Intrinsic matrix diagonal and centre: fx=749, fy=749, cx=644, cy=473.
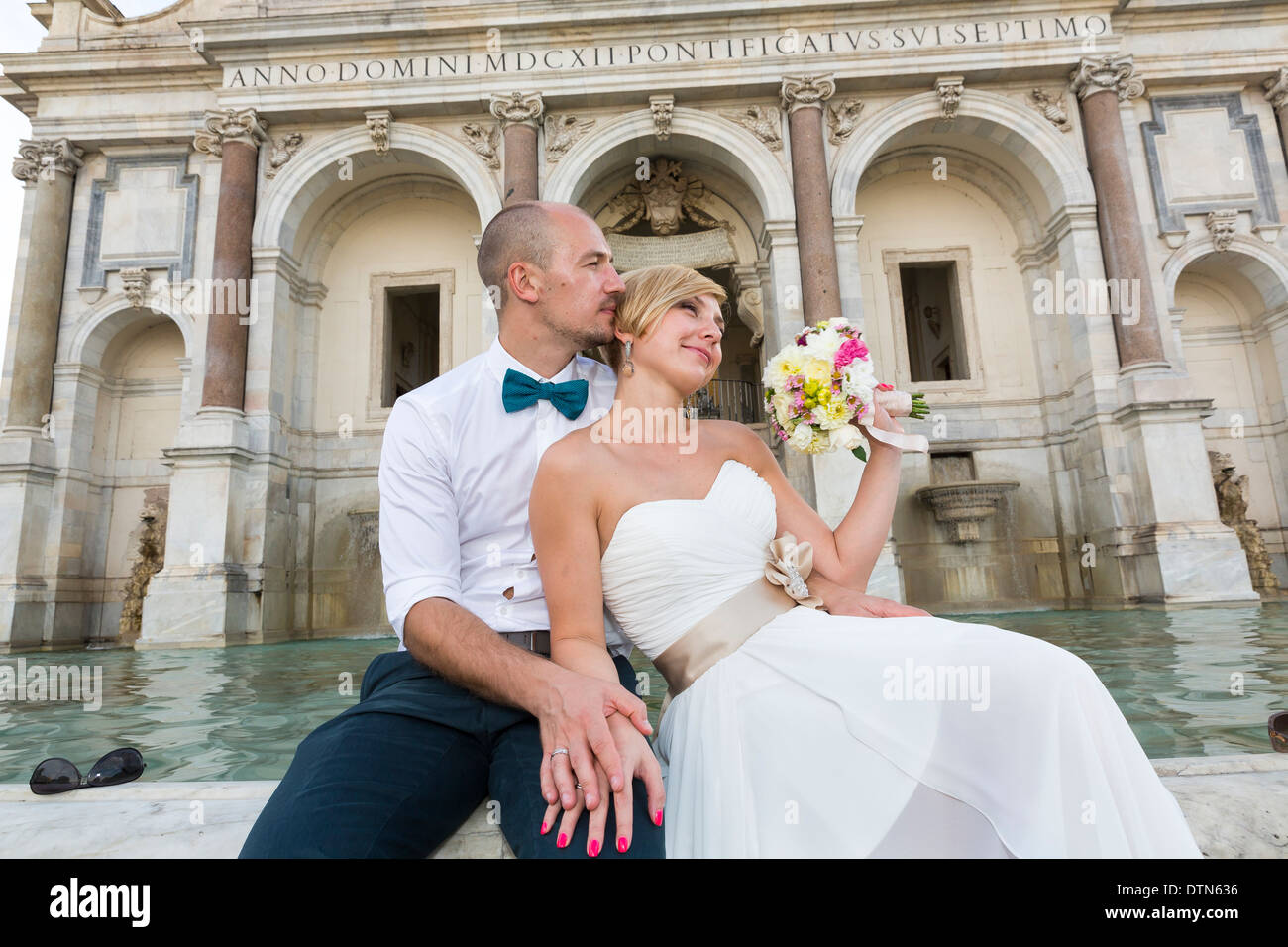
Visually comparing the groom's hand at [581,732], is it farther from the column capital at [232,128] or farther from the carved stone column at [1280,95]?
the carved stone column at [1280,95]

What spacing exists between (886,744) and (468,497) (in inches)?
47.1

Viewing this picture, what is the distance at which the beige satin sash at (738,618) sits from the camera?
5.83 ft

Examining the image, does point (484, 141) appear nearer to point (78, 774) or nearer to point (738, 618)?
point (78, 774)

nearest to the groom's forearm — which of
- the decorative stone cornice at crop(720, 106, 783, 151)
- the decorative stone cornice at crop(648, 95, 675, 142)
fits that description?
the decorative stone cornice at crop(648, 95, 675, 142)

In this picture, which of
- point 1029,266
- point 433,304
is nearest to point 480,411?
point 1029,266

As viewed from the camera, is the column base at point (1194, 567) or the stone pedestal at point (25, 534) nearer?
the column base at point (1194, 567)

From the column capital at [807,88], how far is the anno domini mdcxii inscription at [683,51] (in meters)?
0.54

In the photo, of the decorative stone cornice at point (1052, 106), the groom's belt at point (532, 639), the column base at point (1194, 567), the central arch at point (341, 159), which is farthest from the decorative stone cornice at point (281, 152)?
the column base at point (1194, 567)

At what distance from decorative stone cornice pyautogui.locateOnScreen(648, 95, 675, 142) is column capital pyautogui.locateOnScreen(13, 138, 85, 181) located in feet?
33.0

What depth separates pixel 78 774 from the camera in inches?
81.6

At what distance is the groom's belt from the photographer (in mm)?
1923
